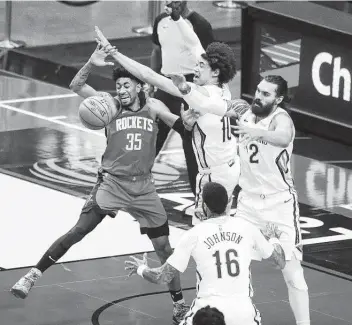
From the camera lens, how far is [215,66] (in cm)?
1233

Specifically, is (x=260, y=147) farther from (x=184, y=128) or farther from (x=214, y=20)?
(x=214, y=20)

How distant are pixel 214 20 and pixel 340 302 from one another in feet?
47.3

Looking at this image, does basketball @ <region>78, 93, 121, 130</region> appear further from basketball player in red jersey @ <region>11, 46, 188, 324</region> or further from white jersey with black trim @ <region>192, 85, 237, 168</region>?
white jersey with black trim @ <region>192, 85, 237, 168</region>

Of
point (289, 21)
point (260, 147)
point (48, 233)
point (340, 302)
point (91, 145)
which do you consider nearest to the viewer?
point (260, 147)

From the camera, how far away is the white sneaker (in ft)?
39.4

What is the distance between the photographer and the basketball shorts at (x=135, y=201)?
1222 cm

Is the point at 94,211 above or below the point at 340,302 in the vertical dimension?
above

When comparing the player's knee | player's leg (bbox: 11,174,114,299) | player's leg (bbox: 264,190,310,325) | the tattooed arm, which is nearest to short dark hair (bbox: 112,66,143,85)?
player's leg (bbox: 11,174,114,299)

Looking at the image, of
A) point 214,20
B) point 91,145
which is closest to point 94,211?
point 91,145

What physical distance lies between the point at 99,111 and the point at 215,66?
114cm

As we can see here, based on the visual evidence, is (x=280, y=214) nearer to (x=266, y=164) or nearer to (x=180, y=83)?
(x=266, y=164)

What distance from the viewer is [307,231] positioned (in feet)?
50.1

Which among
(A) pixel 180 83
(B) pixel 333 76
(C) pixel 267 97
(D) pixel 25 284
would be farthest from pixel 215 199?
(B) pixel 333 76

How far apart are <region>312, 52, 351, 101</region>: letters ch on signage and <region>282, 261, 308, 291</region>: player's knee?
316 inches
